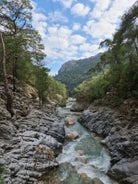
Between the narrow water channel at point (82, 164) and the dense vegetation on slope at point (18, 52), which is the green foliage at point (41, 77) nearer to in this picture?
the dense vegetation on slope at point (18, 52)

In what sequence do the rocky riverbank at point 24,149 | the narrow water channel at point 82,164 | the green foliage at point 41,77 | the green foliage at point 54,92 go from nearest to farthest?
the rocky riverbank at point 24,149, the narrow water channel at point 82,164, the green foliage at point 41,77, the green foliage at point 54,92

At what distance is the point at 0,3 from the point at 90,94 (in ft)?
67.7

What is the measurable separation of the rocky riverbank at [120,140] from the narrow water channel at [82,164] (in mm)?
574

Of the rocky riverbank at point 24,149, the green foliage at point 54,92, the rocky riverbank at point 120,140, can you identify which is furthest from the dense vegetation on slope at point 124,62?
the green foliage at point 54,92

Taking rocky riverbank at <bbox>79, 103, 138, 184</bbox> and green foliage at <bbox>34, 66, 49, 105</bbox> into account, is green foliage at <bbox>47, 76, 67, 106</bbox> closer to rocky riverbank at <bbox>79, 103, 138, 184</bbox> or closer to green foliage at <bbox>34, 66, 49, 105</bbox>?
green foliage at <bbox>34, 66, 49, 105</bbox>

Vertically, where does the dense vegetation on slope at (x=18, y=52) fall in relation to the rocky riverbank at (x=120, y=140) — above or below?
above

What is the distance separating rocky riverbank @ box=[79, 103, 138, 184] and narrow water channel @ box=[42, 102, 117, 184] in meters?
0.57

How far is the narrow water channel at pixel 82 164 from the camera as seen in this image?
11.1 meters

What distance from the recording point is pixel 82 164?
13109mm

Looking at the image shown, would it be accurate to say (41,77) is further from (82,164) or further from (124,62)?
(82,164)

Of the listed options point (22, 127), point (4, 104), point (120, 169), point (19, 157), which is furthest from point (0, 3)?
point (120, 169)

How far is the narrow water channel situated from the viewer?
36.3ft

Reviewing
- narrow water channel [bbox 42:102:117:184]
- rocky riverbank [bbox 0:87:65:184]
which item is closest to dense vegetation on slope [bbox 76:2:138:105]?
narrow water channel [bbox 42:102:117:184]

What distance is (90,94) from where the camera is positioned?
36.4m
